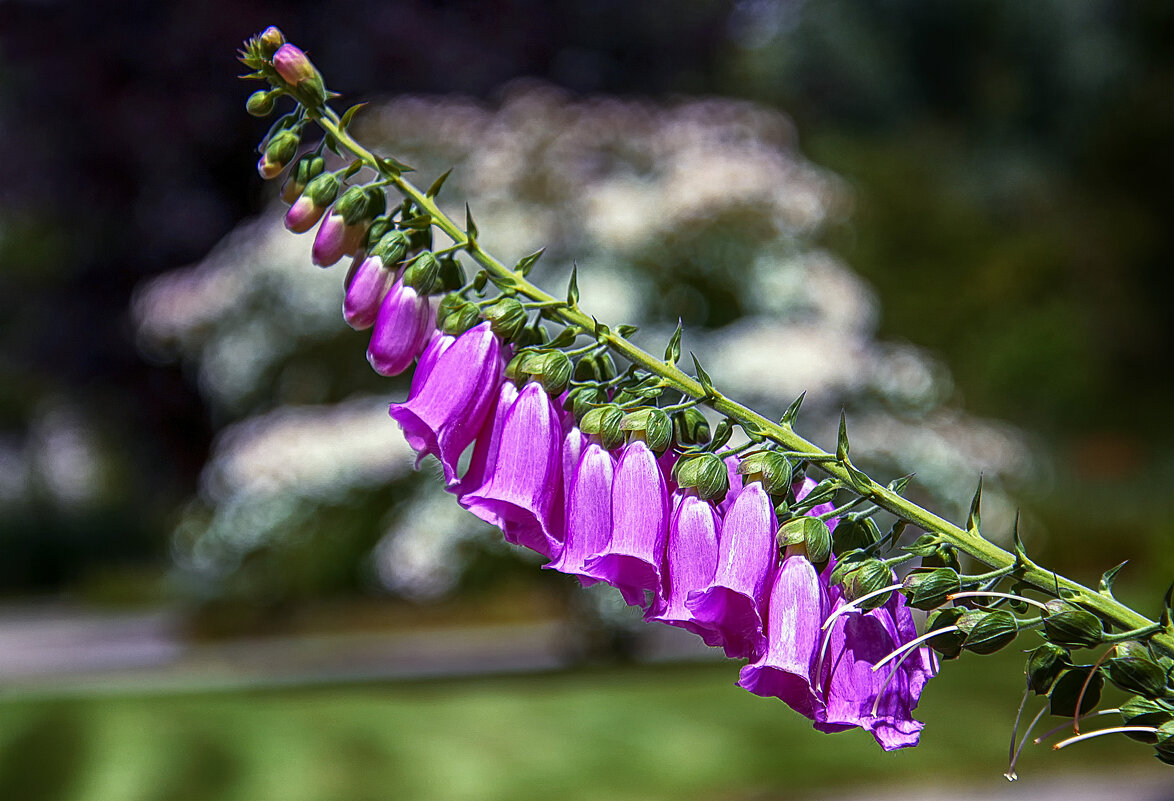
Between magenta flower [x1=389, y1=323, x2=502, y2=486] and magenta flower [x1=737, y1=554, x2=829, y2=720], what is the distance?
1.01 feet

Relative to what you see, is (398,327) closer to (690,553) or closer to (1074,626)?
A: (690,553)

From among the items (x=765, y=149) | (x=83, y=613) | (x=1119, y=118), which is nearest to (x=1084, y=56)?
(x=1119, y=118)

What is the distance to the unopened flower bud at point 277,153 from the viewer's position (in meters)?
1.19

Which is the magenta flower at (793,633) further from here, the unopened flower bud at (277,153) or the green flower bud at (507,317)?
the unopened flower bud at (277,153)

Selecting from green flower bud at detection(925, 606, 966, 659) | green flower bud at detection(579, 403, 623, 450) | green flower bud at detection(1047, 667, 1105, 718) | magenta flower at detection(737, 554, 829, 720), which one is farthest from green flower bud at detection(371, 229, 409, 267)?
green flower bud at detection(1047, 667, 1105, 718)

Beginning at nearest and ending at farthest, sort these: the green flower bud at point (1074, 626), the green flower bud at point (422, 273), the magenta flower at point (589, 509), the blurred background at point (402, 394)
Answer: the green flower bud at point (1074, 626)
the magenta flower at point (589, 509)
the green flower bud at point (422, 273)
the blurred background at point (402, 394)

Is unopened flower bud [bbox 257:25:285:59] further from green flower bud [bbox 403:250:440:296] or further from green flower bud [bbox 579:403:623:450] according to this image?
green flower bud [bbox 579:403:623:450]

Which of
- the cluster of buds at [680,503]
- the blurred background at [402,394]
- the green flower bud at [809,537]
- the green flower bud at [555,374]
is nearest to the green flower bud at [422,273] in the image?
the cluster of buds at [680,503]

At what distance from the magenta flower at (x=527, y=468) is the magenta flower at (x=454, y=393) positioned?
4cm

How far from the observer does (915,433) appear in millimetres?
8023

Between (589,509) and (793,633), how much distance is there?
197 millimetres

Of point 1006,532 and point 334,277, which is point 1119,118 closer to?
point 1006,532

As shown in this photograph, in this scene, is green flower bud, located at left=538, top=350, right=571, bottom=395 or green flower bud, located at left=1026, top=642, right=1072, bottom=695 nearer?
green flower bud, located at left=1026, top=642, right=1072, bottom=695

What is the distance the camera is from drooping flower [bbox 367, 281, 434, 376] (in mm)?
1182
